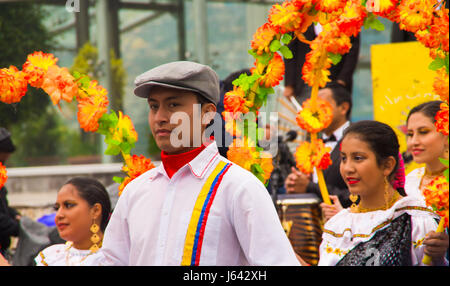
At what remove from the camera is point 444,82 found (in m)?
3.11

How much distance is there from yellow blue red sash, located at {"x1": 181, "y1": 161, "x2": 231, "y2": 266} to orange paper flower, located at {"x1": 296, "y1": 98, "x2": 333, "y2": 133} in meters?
1.42

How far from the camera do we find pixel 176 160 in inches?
99.7

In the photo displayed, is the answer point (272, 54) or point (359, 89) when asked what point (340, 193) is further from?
point (359, 89)

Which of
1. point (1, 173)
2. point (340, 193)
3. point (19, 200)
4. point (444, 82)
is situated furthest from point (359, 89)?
point (1, 173)

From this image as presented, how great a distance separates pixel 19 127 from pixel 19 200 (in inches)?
40.5

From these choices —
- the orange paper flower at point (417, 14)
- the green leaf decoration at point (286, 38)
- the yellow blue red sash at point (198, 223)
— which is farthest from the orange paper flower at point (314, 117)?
the yellow blue red sash at point (198, 223)

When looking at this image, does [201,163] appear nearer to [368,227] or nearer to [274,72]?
[274,72]

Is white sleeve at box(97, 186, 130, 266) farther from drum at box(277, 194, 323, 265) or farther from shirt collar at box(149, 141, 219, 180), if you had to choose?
drum at box(277, 194, 323, 265)

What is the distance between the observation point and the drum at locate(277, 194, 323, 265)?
4.49 meters

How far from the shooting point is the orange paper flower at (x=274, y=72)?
11.6 ft

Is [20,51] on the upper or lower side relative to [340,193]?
upper

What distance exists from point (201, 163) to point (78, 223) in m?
1.95

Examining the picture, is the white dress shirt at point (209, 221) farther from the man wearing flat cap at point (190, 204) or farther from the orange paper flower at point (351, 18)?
the orange paper flower at point (351, 18)

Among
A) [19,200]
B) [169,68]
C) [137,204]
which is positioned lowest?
[19,200]
